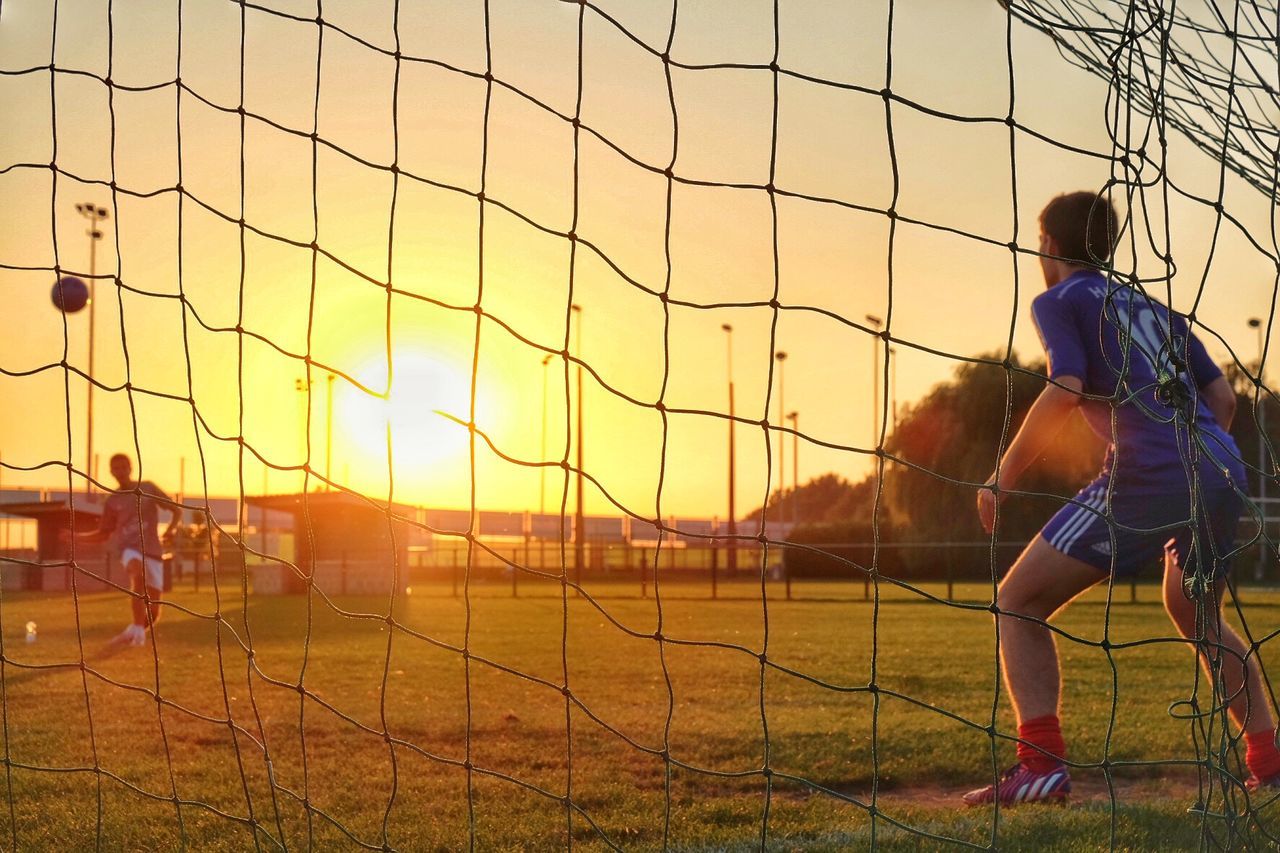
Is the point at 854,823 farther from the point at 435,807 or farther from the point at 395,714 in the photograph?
the point at 395,714

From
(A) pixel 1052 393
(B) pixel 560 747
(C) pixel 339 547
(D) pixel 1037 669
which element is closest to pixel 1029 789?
(D) pixel 1037 669

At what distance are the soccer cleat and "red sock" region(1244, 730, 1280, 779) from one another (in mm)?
566

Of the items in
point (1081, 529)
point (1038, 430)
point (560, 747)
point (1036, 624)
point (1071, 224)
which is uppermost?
point (1071, 224)

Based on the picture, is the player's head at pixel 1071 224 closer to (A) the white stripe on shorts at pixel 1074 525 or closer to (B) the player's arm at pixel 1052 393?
(B) the player's arm at pixel 1052 393

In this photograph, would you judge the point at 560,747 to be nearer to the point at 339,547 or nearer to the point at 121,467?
the point at 121,467

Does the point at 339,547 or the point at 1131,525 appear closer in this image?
the point at 1131,525

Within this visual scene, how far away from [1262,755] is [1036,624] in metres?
0.79

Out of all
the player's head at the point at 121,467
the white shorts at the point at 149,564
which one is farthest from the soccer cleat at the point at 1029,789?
the white shorts at the point at 149,564

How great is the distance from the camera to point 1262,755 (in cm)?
379

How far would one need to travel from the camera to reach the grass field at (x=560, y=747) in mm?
3355

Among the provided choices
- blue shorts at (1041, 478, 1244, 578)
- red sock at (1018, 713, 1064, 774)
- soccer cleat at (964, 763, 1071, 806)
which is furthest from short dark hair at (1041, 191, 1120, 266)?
soccer cleat at (964, 763, 1071, 806)

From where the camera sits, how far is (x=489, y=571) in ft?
109

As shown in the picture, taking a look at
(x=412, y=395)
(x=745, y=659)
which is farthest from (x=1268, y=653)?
(x=412, y=395)

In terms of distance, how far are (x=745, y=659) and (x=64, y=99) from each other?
20.7ft
